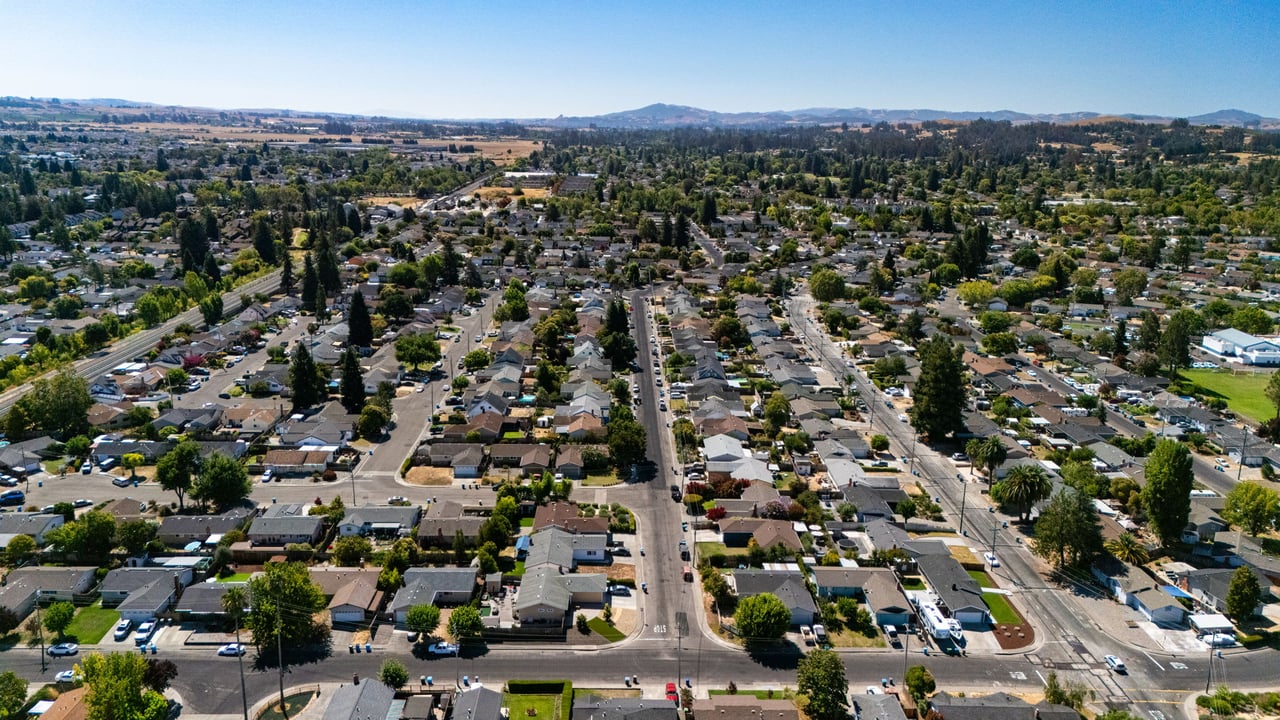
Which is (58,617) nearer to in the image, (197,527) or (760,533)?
(197,527)

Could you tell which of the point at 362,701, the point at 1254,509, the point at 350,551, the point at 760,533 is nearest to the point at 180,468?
the point at 350,551

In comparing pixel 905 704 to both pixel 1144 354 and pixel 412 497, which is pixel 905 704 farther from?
pixel 1144 354

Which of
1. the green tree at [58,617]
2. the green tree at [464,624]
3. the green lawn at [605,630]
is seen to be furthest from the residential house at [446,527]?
the green tree at [58,617]

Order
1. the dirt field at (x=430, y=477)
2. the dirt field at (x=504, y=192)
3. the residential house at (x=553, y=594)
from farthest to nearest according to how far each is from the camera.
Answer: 1. the dirt field at (x=504, y=192)
2. the dirt field at (x=430, y=477)
3. the residential house at (x=553, y=594)

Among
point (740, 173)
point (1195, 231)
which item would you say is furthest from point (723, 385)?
point (740, 173)

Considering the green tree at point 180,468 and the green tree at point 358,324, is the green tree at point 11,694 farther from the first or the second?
the green tree at point 358,324
